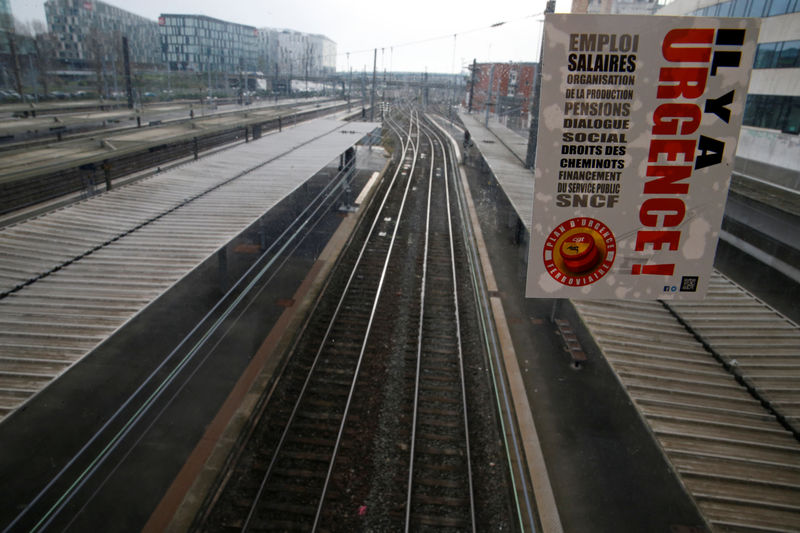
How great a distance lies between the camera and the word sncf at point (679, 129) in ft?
11.2

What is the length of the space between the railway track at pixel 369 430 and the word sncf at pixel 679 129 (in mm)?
4636

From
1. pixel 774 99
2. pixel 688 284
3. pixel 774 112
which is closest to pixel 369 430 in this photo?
pixel 688 284

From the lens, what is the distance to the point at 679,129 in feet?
11.9

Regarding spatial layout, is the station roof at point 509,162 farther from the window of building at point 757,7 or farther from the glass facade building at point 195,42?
the glass facade building at point 195,42

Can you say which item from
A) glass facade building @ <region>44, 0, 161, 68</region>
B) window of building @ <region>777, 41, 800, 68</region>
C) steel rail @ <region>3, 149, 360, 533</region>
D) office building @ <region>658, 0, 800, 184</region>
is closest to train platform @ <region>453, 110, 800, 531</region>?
steel rail @ <region>3, 149, 360, 533</region>

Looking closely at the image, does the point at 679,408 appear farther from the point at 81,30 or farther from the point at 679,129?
the point at 81,30

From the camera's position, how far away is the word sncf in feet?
11.2

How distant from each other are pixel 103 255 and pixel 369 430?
5.87m

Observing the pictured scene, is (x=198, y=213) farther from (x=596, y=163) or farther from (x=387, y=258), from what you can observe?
(x=596, y=163)

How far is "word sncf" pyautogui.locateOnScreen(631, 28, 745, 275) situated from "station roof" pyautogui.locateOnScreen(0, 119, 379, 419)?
21.2ft

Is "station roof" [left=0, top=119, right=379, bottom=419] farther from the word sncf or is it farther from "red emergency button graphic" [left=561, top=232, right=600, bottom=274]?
the word sncf

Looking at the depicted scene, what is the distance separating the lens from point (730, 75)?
11.3 ft

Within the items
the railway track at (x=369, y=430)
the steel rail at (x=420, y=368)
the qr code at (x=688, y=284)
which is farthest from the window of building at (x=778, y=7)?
the qr code at (x=688, y=284)

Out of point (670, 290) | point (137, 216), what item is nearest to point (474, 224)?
point (137, 216)
